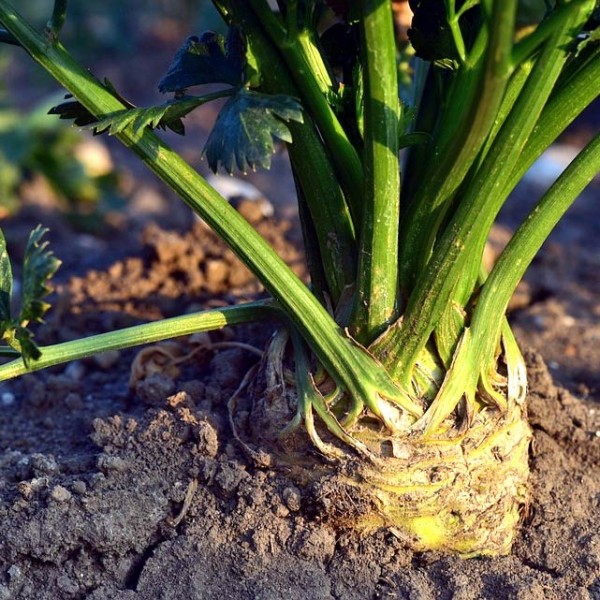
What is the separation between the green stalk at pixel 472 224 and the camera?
1.37 metres

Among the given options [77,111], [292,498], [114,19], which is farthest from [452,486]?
[114,19]

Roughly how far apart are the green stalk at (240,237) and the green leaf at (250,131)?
14 cm

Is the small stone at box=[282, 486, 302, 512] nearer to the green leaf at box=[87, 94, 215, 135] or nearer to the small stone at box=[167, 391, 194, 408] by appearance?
the small stone at box=[167, 391, 194, 408]

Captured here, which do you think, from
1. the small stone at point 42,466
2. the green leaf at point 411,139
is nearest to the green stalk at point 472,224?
the green leaf at point 411,139

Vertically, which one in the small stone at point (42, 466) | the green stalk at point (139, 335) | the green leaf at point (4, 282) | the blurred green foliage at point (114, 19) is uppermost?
the green leaf at point (4, 282)

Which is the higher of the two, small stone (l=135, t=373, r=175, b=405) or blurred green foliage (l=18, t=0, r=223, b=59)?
small stone (l=135, t=373, r=175, b=405)

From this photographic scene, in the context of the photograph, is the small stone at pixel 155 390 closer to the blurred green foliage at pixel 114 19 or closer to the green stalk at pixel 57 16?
the green stalk at pixel 57 16

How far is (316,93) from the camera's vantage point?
154 cm

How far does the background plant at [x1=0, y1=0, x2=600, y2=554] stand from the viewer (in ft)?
4.66

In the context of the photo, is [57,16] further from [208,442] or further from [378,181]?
[208,442]

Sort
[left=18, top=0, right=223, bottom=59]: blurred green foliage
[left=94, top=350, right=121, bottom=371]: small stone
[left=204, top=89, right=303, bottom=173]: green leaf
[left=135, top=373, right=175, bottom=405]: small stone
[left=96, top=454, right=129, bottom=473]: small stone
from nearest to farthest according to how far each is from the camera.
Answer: [left=204, top=89, right=303, bottom=173]: green leaf < [left=96, top=454, right=129, bottom=473]: small stone < [left=135, top=373, right=175, bottom=405]: small stone < [left=94, top=350, right=121, bottom=371]: small stone < [left=18, top=0, right=223, bottom=59]: blurred green foliage

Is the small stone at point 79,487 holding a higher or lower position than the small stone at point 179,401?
lower

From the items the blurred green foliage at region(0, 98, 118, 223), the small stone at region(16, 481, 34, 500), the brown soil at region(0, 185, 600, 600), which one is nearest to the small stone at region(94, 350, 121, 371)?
the brown soil at region(0, 185, 600, 600)

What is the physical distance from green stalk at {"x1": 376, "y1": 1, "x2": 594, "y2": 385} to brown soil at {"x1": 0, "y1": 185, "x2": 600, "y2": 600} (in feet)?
1.00
